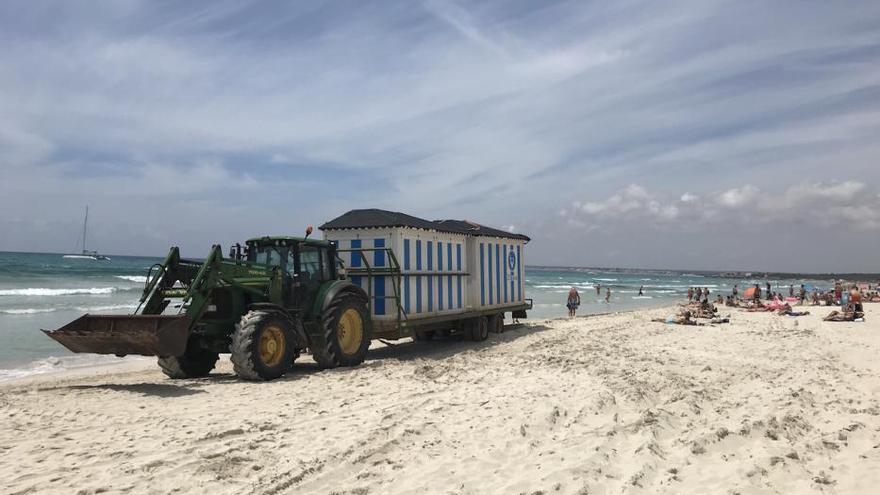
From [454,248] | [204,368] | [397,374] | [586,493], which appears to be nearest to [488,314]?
[454,248]

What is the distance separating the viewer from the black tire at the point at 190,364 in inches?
386

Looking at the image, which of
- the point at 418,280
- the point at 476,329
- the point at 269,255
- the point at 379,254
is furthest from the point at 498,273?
the point at 269,255

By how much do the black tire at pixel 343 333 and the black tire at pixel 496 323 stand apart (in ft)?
18.6

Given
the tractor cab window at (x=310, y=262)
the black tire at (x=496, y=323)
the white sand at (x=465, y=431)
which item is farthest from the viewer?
the black tire at (x=496, y=323)

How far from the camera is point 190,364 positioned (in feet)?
32.6

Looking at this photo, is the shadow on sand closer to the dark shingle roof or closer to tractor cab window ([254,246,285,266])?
tractor cab window ([254,246,285,266])

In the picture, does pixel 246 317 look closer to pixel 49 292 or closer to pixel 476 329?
pixel 476 329

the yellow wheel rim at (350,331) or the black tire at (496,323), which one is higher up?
the yellow wheel rim at (350,331)

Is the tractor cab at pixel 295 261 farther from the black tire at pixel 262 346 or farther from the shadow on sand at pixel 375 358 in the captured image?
the shadow on sand at pixel 375 358

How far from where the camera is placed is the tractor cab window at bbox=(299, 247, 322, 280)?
35.3 ft

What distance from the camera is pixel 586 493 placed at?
4695 millimetres

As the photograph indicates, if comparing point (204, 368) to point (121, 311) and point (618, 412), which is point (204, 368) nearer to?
point (618, 412)

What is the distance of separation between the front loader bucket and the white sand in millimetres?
568

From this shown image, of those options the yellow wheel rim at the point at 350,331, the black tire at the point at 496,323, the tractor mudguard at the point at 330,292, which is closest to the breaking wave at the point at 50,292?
the black tire at the point at 496,323
